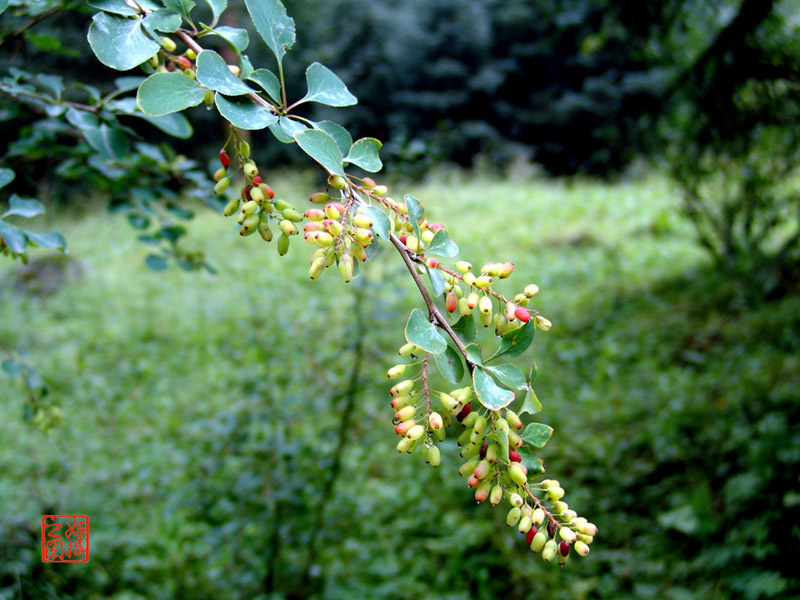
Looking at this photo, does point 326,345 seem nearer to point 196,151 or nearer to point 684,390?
point 684,390

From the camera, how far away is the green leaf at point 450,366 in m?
0.49

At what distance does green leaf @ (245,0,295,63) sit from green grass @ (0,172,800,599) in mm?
1280

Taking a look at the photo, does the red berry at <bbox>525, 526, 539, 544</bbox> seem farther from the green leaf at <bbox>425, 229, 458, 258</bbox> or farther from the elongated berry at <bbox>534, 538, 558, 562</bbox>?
the green leaf at <bbox>425, 229, 458, 258</bbox>

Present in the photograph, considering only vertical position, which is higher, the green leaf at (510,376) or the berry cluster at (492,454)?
the green leaf at (510,376)

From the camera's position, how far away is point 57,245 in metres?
0.96

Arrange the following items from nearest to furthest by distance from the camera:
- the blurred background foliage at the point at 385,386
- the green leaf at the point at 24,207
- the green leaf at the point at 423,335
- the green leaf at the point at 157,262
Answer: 1. the green leaf at the point at 423,335
2. the green leaf at the point at 24,207
3. the green leaf at the point at 157,262
4. the blurred background foliage at the point at 385,386

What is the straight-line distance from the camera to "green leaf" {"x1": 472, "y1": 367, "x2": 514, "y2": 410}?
0.47 meters

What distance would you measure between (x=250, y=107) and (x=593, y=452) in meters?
2.41

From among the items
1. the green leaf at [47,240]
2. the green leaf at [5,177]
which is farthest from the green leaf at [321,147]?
the green leaf at [47,240]

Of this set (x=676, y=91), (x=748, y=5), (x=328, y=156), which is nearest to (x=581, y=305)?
(x=676, y=91)

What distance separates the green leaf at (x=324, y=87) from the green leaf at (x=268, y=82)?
0.17ft

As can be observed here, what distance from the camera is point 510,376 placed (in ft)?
1.66

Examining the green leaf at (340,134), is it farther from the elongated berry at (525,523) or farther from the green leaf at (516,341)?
the elongated berry at (525,523)

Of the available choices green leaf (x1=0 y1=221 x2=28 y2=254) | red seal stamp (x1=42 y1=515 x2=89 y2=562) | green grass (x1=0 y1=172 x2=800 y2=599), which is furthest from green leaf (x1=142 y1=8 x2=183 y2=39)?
red seal stamp (x1=42 y1=515 x2=89 y2=562)
